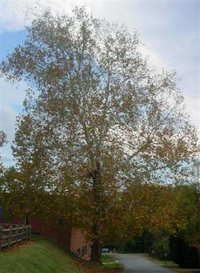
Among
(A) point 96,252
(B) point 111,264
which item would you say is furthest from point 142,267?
(A) point 96,252

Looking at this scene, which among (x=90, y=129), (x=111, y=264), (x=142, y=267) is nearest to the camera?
(x=90, y=129)

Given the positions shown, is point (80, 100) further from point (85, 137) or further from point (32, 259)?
point (32, 259)

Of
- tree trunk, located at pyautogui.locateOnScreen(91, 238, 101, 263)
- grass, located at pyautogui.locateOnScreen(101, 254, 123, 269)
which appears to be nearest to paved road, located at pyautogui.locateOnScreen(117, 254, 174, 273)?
grass, located at pyautogui.locateOnScreen(101, 254, 123, 269)

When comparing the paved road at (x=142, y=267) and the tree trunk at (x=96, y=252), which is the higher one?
the tree trunk at (x=96, y=252)

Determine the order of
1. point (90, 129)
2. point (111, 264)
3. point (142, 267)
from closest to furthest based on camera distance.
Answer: point (90, 129) < point (142, 267) < point (111, 264)

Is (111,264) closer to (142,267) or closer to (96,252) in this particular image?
(142,267)

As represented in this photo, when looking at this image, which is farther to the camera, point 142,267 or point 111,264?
point 111,264

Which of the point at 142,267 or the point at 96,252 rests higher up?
the point at 96,252

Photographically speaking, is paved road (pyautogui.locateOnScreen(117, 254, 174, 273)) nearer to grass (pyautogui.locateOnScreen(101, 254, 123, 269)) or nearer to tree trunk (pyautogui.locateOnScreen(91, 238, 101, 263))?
grass (pyautogui.locateOnScreen(101, 254, 123, 269))

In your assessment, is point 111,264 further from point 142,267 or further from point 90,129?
point 90,129

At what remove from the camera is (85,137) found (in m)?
30.0

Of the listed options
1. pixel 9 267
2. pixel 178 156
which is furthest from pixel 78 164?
pixel 9 267

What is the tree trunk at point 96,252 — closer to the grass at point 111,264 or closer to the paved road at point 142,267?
the grass at point 111,264

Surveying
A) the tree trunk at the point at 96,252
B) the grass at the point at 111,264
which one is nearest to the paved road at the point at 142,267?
the grass at the point at 111,264
